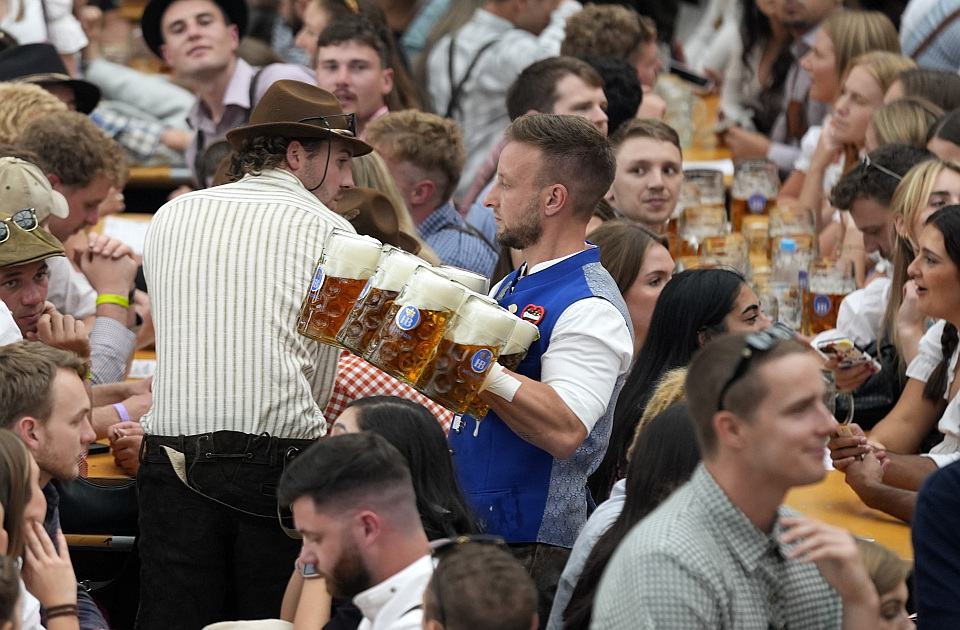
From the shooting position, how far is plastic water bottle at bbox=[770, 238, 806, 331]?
14.7 ft

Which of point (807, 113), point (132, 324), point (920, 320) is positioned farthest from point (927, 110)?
point (132, 324)

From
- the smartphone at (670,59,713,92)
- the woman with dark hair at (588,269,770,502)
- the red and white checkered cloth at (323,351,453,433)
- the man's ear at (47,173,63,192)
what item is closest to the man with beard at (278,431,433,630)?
the red and white checkered cloth at (323,351,453,433)

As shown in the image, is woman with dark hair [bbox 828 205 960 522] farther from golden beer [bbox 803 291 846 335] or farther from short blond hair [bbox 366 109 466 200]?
short blond hair [bbox 366 109 466 200]

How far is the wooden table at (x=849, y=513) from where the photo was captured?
3070 millimetres

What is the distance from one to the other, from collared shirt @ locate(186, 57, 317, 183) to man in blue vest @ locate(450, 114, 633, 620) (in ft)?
9.72

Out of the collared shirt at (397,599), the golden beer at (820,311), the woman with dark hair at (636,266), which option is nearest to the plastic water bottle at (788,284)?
the golden beer at (820,311)

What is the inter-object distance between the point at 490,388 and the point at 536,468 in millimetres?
336

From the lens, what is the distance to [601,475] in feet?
11.1

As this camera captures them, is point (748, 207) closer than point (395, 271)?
No

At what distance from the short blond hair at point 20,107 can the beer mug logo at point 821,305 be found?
2.74 meters

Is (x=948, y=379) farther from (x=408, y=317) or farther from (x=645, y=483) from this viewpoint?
(x=408, y=317)

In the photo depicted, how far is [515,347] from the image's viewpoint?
2.57 m

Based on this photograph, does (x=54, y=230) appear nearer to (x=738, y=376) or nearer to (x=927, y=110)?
(x=738, y=376)

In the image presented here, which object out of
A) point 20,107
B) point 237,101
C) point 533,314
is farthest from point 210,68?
point 533,314
